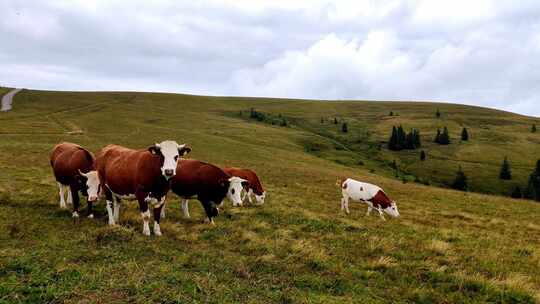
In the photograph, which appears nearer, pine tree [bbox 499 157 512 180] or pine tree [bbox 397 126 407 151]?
pine tree [bbox 499 157 512 180]

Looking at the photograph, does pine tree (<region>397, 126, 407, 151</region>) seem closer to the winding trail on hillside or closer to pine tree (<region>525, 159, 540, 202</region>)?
pine tree (<region>525, 159, 540, 202</region>)

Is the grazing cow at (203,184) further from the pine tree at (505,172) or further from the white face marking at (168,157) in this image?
the pine tree at (505,172)

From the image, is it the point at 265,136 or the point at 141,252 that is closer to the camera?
the point at 141,252

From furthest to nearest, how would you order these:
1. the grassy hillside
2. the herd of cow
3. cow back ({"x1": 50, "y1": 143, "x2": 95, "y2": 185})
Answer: cow back ({"x1": 50, "y1": 143, "x2": 95, "y2": 185})
the herd of cow
the grassy hillside

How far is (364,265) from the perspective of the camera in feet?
32.7

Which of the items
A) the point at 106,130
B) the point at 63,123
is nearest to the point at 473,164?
the point at 106,130

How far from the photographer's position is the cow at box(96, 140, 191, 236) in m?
11.5

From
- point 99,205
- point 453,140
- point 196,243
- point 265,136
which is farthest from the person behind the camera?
point 453,140

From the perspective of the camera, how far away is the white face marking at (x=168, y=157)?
10969mm

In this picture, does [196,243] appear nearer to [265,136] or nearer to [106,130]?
[106,130]

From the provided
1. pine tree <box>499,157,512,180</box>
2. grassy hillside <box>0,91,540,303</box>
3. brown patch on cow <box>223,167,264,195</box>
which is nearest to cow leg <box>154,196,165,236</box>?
grassy hillside <box>0,91,540,303</box>

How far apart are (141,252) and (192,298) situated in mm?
3354

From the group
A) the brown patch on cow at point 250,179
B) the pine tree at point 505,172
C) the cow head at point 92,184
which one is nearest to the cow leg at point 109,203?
the cow head at point 92,184

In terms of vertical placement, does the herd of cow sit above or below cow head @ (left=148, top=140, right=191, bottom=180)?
below
